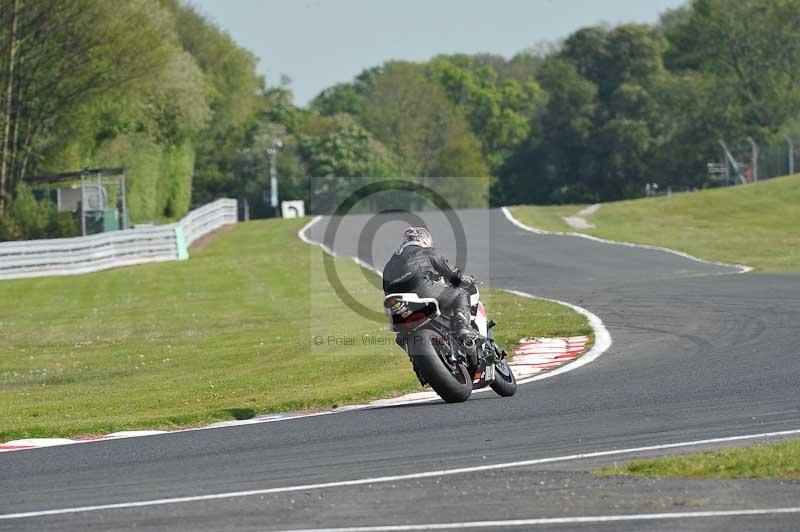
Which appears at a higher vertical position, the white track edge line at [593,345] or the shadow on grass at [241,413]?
the white track edge line at [593,345]

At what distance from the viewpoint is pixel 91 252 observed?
134 feet

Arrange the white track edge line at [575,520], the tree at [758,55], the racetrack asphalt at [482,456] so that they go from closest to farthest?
the white track edge line at [575,520] < the racetrack asphalt at [482,456] < the tree at [758,55]

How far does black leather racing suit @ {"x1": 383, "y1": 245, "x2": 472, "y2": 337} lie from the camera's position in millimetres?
11883

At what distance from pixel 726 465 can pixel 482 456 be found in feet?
5.68

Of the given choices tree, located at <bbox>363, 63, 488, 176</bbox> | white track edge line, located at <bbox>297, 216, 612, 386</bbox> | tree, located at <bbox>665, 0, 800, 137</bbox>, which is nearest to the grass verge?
white track edge line, located at <bbox>297, 216, 612, 386</bbox>

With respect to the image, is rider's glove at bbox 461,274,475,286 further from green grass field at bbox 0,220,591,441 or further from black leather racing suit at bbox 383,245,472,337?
green grass field at bbox 0,220,591,441

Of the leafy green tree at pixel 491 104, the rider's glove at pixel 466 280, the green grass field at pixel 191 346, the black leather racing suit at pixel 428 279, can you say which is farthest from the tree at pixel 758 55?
the black leather racing suit at pixel 428 279

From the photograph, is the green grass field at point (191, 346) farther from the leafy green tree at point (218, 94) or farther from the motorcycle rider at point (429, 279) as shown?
the leafy green tree at point (218, 94)

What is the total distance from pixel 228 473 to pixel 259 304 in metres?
18.3

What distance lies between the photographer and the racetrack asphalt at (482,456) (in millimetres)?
7543

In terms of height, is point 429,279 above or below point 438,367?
above

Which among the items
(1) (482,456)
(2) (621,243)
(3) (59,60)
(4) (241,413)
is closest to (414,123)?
(3) (59,60)

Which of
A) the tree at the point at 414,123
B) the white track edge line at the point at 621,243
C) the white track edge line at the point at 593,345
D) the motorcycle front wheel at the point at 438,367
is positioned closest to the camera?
the motorcycle front wheel at the point at 438,367

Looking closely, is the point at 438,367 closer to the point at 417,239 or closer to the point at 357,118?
the point at 417,239
